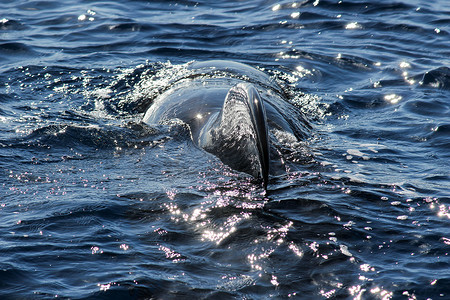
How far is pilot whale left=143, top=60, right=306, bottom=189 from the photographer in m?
5.46

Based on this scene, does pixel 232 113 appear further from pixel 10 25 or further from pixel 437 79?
pixel 10 25

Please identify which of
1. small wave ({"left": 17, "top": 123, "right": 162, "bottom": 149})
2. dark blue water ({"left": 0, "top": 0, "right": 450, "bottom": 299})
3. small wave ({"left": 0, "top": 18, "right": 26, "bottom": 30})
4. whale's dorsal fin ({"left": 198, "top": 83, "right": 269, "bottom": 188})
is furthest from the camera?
Answer: small wave ({"left": 0, "top": 18, "right": 26, "bottom": 30})

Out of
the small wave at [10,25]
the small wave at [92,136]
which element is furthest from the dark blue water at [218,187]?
the small wave at [10,25]

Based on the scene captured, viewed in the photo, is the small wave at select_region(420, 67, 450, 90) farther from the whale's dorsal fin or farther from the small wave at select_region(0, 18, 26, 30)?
the small wave at select_region(0, 18, 26, 30)

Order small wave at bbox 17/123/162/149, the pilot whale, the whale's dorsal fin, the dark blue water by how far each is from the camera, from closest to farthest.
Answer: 1. the dark blue water
2. the whale's dorsal fin
3. the pilot whale
4. small wave at bbox 17/123/162/149

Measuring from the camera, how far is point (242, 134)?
602 centimetres

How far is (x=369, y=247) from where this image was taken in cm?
475

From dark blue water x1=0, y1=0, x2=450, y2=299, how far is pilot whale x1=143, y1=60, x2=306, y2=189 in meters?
0.21

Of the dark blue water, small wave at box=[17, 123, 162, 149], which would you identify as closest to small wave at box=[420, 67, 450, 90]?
the dark blue water

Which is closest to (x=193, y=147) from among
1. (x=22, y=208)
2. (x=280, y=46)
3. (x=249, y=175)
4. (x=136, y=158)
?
(x=136, y=158)

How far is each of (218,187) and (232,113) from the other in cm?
91

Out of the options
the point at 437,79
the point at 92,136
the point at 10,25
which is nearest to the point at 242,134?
the point at 92,136

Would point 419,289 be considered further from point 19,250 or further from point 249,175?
point 19,250

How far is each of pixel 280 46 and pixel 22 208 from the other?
358 inches
